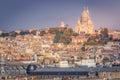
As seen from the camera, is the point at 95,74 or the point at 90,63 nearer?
the point at 95,74

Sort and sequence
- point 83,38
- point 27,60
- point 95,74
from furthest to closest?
point 83,38
point 27,60
point 95,74

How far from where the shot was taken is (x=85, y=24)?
101 m

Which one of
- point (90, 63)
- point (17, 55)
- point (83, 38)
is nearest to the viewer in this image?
point (90, 63)

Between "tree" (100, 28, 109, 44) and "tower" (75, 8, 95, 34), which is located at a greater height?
"tower" (75, 8, 95, 34)

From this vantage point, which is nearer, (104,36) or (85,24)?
(104,36)

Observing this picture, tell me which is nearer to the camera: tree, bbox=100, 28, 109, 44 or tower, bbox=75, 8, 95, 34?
tree, bbox=100, 28, 109, 44

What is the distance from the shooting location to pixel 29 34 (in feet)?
308

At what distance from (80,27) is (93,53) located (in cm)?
2443

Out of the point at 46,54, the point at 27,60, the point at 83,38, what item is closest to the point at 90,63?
the point at 27,60

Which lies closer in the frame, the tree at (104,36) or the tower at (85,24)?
the tree at (104,36)

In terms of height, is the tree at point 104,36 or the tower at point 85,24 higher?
the tower at point 85,24

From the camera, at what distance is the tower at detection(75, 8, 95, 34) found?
99.3 m

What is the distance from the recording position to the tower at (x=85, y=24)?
99312mm

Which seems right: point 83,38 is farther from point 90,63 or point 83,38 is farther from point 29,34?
point 90,63
